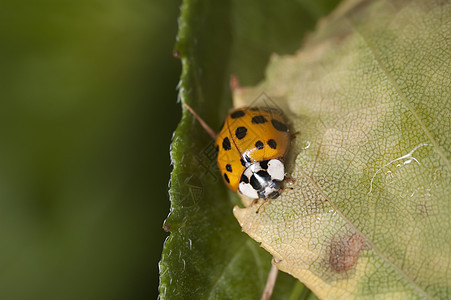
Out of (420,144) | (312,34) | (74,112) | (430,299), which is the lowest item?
(430,299)

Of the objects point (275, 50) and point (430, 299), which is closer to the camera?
point (430, 299)

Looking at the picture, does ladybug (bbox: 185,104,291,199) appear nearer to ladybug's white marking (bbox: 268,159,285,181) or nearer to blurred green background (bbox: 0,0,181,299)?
ladybug's white marking (bbox: 268,159,285,181)

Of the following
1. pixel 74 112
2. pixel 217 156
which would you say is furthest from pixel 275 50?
pixel 74 112

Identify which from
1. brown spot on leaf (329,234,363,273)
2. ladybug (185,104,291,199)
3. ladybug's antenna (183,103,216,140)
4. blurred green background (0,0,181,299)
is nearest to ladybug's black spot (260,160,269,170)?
ladybug (185,104,291,199)

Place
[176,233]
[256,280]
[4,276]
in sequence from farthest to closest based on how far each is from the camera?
1. [4,276]
2. [256,280]
3. [176,233]

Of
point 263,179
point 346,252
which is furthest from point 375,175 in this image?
point 263,179

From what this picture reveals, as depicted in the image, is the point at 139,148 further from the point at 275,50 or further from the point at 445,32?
the point at 445,32
